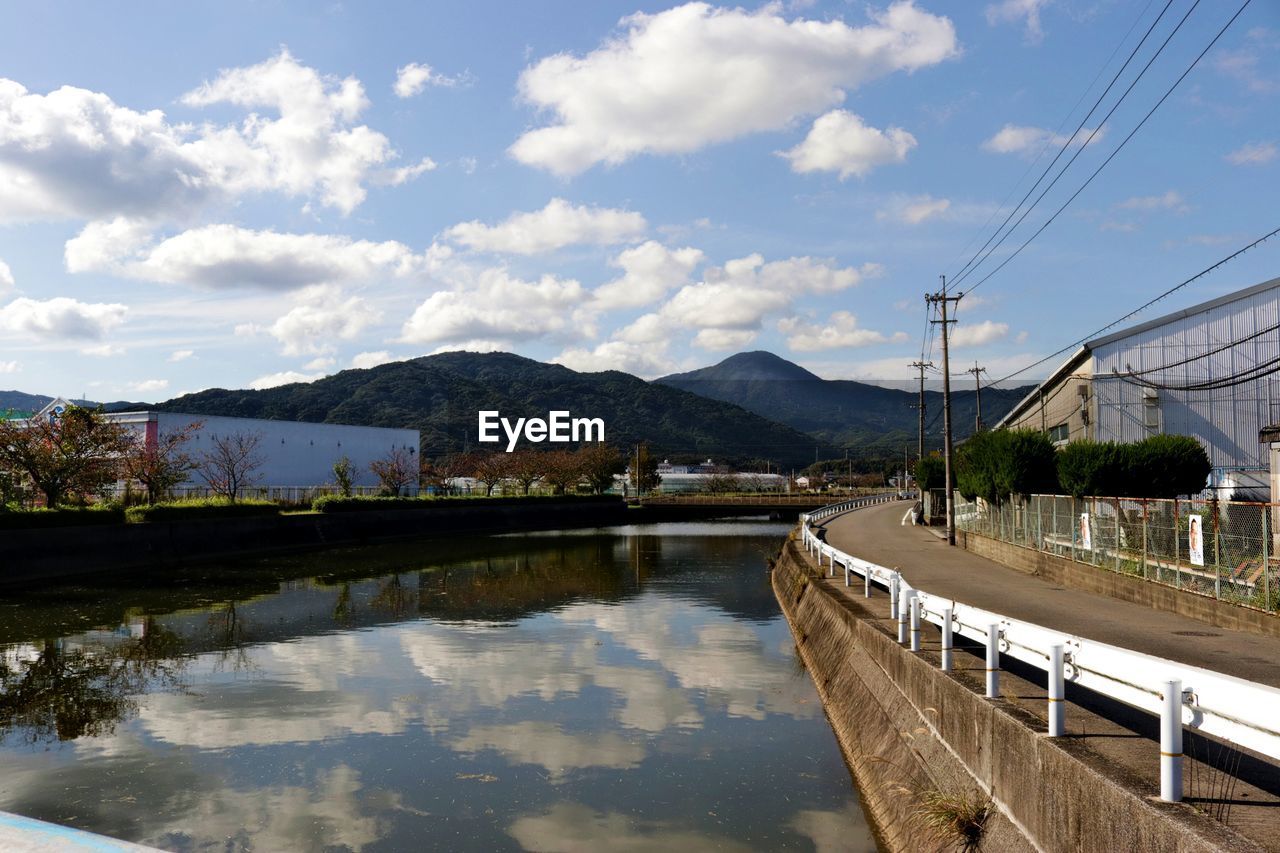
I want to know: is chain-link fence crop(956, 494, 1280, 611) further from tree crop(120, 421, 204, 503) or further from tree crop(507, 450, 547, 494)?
tree crop(507, 450, 547, 494)

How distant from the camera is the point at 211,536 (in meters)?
41.2

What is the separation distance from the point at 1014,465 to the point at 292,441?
57077mm

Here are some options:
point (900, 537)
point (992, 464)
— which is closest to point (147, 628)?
point (992, 464)

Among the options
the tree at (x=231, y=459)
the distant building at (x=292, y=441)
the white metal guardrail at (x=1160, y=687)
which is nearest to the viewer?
the white metal guardrail at (x=1160, y=687)

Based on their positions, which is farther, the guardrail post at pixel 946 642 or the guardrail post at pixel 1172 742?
the guardrail post at pixel 946 642

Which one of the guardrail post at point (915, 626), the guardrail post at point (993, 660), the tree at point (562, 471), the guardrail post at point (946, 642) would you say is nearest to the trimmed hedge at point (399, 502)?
the tree at point (562, 471)

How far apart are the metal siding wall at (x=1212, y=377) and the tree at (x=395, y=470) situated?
47.9 metres

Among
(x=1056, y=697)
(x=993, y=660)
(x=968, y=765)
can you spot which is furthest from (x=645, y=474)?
(x=1056, y=697)

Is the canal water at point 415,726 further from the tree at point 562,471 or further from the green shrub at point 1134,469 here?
the tree at point 562,471

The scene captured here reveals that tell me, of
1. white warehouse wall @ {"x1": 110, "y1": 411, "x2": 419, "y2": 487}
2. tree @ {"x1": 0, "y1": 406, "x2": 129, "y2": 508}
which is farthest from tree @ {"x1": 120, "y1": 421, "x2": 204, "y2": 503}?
white warehouse wall @ {"x1": 110, "y1": 411, "x2": 419, "y2": 487}

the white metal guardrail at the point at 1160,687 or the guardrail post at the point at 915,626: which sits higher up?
the white metal guardrail at the point at 1160,687

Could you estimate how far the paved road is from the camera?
1170 centimetres

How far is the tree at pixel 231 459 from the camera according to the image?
59944 millimetres

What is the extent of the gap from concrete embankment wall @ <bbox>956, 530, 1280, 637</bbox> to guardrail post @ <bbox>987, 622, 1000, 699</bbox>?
7549 millimetres
